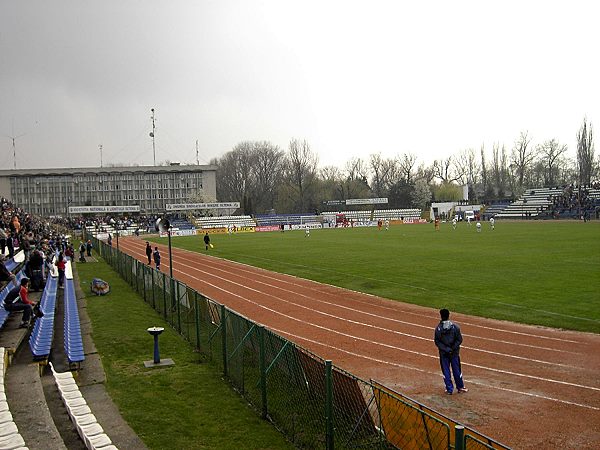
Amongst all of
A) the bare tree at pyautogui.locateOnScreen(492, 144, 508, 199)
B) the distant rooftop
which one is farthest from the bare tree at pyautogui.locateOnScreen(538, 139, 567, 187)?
the distant rooftop

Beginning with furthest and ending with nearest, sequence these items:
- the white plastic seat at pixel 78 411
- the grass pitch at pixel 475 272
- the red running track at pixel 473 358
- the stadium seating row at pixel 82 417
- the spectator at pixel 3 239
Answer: the spectator at pixel 3 239 < the grass pitch at pixel 475 272 < the red running track at pixel 473 358 < the white plastic seat at pixel 78 411 < the stadium seating row at pixel 82 417

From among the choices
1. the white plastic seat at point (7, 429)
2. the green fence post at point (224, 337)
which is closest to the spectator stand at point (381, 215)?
the green fence post at point (224, 337)

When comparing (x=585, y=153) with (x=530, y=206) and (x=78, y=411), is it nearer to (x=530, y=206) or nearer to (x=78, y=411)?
(x=530, y=206)

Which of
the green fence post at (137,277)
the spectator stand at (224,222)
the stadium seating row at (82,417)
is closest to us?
the stadium seating row at (82,417)

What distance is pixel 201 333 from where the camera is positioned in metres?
14.4

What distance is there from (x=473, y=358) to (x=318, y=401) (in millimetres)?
6256

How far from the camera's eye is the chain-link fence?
655 cm

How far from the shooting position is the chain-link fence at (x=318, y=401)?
258 inches

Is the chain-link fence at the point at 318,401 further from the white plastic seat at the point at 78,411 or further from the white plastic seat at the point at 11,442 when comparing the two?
the white plastic seat at the point at 11,442

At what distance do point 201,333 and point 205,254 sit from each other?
29.3m

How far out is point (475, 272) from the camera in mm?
27109

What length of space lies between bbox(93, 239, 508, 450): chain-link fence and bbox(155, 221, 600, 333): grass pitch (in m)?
9.63

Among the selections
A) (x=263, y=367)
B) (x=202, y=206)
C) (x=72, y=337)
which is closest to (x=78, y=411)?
(x=263, y=367)

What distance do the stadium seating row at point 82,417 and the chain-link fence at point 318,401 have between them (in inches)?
111
